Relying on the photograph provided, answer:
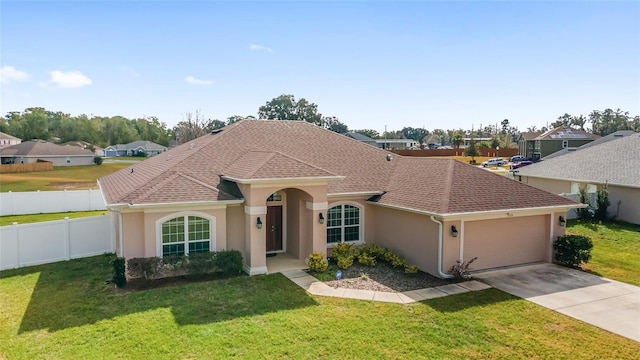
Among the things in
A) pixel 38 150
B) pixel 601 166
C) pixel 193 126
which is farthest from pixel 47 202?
pixel 38 150

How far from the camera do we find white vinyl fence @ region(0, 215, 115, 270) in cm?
1552

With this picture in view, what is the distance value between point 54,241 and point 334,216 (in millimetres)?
11492

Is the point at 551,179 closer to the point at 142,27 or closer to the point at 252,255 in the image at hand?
the point at 252,255

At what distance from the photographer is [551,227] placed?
16.1 meters

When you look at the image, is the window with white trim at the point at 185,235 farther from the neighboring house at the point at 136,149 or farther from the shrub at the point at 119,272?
the neighboring house at the point at 136,149

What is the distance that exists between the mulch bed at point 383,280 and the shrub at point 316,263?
0.77 meters

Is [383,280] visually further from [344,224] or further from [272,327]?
[272,327]

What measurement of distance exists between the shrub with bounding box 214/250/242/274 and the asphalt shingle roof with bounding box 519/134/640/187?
72.8 feet

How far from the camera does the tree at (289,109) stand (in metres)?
93.0

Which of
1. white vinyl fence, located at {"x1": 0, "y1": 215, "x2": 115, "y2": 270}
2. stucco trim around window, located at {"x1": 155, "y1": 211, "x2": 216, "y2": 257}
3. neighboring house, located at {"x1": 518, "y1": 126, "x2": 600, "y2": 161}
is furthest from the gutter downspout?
neighboring house, located at {"x1": 518, "y1": 126, "x2": 600, "y2": 161}

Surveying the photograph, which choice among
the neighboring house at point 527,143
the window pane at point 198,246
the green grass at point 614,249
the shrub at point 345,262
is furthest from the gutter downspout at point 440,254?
the neighboring house at point 527,143

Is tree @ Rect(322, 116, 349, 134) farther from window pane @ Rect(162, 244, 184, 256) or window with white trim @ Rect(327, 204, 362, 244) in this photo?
window pane @ Rect(162, 244, 184, 256)

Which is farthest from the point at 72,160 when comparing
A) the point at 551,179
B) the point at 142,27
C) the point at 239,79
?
the point at 551,179

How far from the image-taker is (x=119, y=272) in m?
12.7
